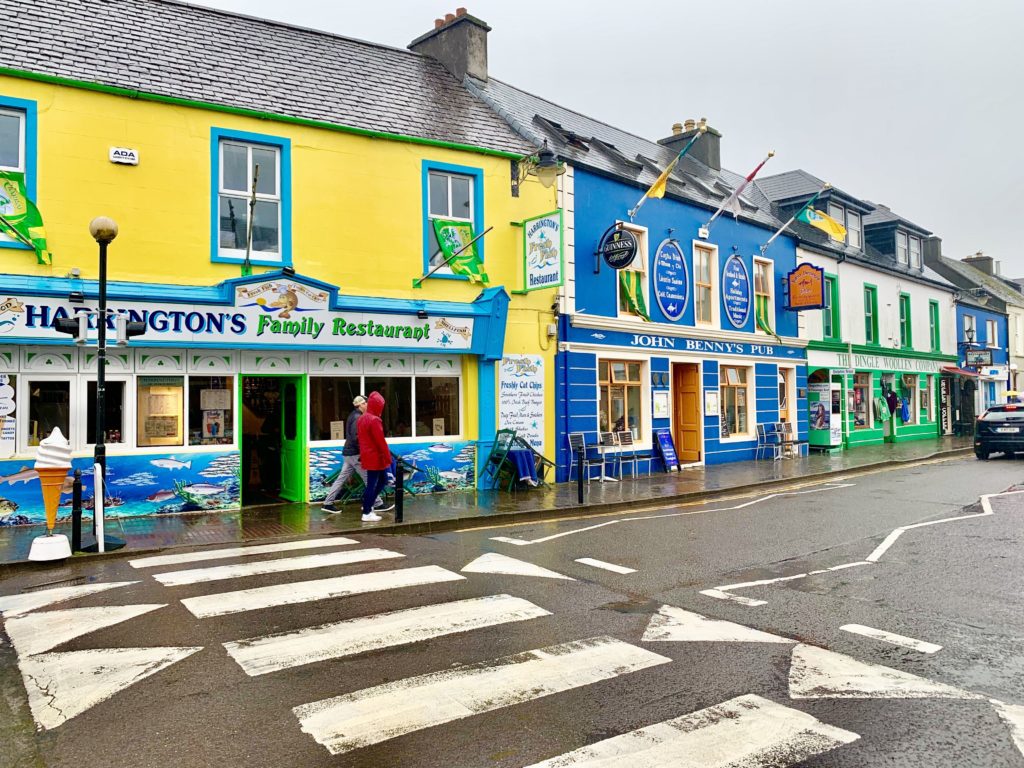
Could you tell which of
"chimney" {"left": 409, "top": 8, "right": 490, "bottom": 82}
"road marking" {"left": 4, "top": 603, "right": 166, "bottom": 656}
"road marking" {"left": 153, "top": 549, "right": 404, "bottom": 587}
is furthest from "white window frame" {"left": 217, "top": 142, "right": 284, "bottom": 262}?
"road marking" {"left": 4, "top": 603, "right": 166, "bottom": 656}

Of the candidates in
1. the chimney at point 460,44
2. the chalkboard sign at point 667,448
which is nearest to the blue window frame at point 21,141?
the chimney at point 460,44

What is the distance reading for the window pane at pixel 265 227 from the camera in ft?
41.3

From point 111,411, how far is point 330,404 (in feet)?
11.2

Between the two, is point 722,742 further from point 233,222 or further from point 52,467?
point 233,222

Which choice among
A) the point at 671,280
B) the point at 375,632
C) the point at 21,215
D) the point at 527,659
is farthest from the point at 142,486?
the point at 671,280

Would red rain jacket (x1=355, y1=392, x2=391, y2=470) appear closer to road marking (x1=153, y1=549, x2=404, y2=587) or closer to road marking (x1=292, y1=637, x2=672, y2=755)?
road marking (x1=153, y1=549, x2=404, y2=587)

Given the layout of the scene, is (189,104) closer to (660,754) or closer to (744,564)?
(744,564)

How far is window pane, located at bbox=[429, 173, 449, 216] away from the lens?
14402mm

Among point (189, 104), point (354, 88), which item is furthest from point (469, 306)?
point (189, 104)

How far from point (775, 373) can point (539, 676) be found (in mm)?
19062

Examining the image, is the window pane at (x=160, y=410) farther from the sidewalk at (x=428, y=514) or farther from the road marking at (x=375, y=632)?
the road marking at (x=375, y=632)

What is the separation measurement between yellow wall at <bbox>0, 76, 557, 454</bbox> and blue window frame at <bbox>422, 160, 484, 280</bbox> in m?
0.14

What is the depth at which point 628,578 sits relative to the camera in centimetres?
746

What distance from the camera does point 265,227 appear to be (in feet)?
41.5
